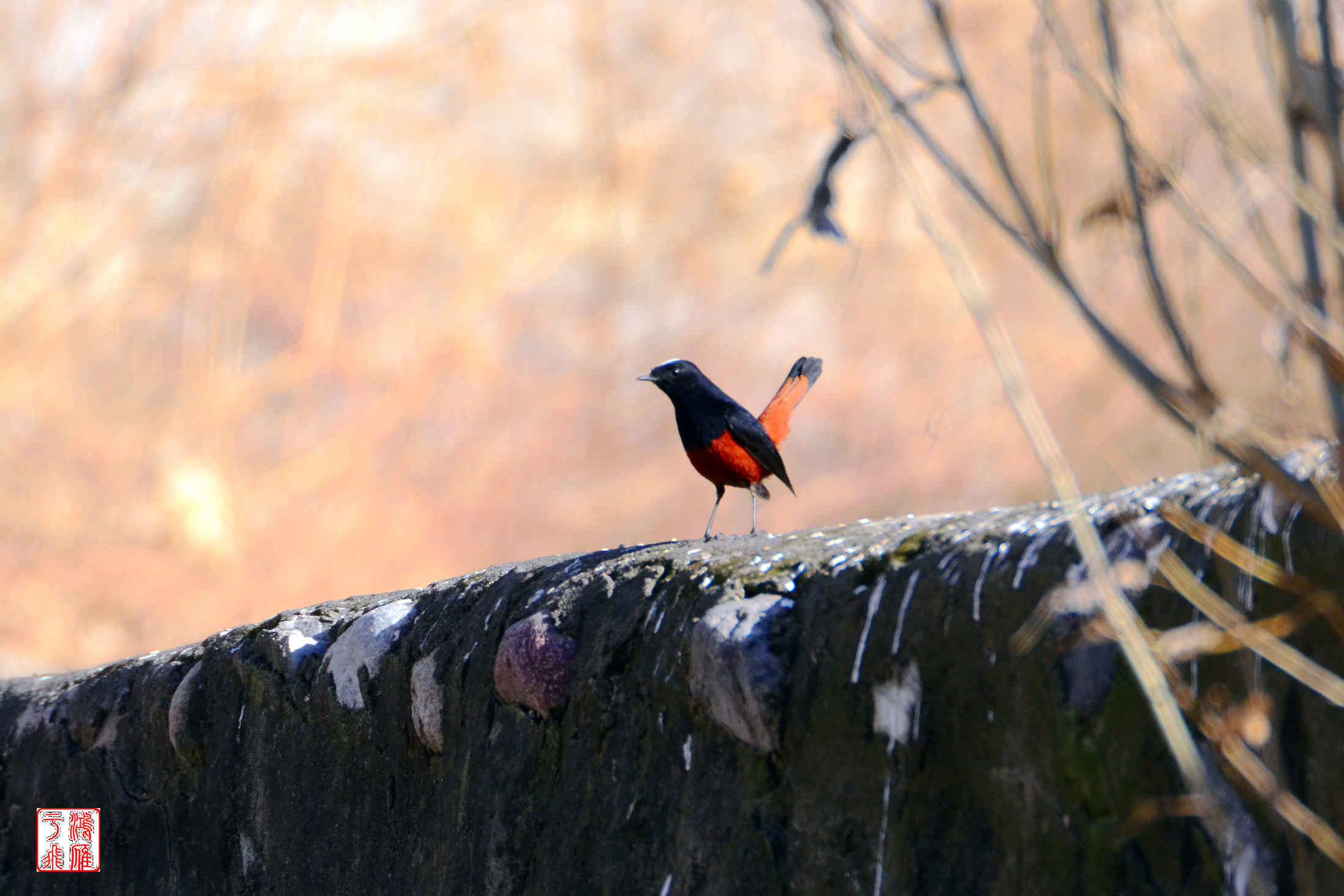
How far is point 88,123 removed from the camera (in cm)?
878

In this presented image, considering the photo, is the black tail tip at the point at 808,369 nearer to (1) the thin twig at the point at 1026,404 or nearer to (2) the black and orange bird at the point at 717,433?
(2) the black and orange bird at the point at 717,433

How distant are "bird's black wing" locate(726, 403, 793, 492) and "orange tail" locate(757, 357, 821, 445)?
297 millimetres

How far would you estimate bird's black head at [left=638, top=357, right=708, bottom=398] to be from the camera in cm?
263

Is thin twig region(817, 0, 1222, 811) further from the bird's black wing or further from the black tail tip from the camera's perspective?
the black tail tip

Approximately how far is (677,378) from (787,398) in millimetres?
439

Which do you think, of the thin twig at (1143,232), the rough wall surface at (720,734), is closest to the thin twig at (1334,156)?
the thin twig at (1143,232)

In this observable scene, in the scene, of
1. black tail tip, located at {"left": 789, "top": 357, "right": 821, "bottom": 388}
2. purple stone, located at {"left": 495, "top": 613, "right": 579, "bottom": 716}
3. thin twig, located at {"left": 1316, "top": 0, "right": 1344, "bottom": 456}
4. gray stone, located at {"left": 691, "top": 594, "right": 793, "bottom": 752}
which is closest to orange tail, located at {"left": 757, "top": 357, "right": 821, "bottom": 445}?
black tail tip, located at {"left": 789, "top": 357, "right": 821, "bottom": 388}

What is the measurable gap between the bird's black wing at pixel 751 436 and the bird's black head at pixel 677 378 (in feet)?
0.30

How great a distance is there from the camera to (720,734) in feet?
4.79

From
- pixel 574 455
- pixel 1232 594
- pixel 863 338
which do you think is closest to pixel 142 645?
pixel 574 455

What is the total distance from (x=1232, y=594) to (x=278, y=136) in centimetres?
922

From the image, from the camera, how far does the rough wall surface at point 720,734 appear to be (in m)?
1.09

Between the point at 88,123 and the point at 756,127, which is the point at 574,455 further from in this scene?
the point at 88,123

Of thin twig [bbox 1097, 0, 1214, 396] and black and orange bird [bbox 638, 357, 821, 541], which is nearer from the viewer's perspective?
thin twig [bbox 1097, 0, 1214, 396]
